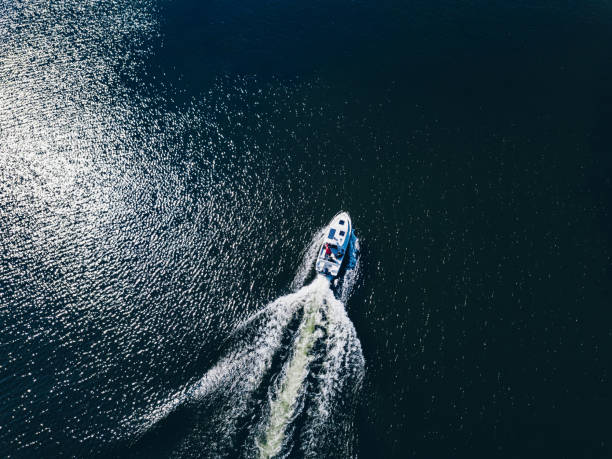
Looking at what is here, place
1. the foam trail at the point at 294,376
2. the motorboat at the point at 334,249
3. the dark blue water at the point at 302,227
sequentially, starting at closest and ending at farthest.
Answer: the foam trail at the point at 294,376, the dark blue water at the point at 302,227, the motorboat at the point at 334,249

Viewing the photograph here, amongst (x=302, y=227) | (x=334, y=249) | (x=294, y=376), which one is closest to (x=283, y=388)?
(x=294, y=376)

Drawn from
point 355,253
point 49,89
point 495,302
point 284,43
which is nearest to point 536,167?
point 495,302

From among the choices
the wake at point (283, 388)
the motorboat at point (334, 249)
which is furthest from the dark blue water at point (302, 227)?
the motorboat at point (334, 249)

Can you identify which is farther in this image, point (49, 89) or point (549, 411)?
point (49, 89)

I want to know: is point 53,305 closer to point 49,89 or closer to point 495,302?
point 49,89

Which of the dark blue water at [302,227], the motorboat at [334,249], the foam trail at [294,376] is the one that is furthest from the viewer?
the motorboat at [334,249]

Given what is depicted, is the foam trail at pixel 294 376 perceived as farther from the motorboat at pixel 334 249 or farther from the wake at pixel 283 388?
the motorboat at pixel 334 249

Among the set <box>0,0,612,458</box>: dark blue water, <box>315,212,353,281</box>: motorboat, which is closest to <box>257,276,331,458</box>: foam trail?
<box>0,0,612,458</box>: dark blue water
